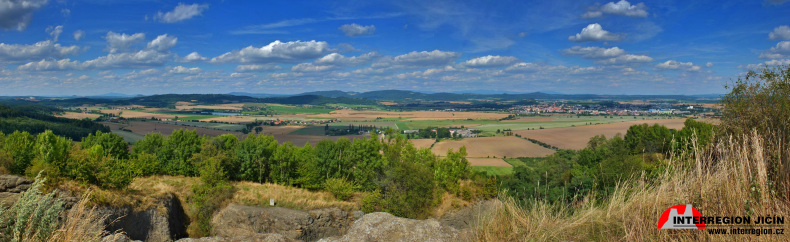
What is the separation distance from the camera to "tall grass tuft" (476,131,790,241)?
4.37 meters

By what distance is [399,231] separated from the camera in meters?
7.90

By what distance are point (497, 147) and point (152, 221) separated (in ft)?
200

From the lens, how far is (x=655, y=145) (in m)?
51.1

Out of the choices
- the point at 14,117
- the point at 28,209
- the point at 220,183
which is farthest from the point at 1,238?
the point at 14,117

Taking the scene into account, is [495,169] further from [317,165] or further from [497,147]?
[317,165]

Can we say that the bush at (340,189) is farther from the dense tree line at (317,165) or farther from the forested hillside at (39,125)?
the forested hillside at (39,125)

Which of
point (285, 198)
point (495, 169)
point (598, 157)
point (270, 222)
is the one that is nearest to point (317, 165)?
point (285, 198)

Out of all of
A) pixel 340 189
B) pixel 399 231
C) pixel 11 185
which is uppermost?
pixel 399 231

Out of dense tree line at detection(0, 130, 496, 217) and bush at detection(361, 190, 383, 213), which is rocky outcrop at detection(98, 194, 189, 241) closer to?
dense tree line at detection(0, 130, 496, 217)

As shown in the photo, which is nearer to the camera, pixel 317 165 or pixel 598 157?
pixel 317 165

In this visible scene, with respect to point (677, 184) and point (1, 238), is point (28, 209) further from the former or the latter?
point (677, 184)

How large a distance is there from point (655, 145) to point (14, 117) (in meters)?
138

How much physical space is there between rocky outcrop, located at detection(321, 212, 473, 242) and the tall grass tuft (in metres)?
1.42

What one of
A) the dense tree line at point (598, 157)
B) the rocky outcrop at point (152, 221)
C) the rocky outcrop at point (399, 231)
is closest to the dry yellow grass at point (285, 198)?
the rocky outcrop at point (152, 221)
